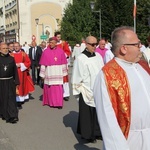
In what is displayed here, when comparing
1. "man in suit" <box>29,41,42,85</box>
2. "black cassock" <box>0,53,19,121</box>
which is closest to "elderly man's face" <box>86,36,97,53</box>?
"black cassock" <box>0,53,19,121</box>

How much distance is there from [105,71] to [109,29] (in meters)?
40.0

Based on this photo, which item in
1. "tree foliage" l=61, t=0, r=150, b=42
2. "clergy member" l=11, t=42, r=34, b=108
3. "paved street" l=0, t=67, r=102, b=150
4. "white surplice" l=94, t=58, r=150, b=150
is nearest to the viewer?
"white surplice" l=94, t=58, r=150, b=150

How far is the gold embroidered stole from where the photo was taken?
3.29m

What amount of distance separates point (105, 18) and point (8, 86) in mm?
35459

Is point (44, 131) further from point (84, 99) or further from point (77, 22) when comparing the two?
point (77, 22)

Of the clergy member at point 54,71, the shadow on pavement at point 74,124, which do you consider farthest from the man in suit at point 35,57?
the shadow on pavement at point 74,124

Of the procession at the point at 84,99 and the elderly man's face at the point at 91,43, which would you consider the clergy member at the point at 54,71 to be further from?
the elderly man's face at the point at 91,43

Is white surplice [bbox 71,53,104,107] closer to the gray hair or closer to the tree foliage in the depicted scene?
the gray hair

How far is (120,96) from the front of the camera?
3309 millimetres

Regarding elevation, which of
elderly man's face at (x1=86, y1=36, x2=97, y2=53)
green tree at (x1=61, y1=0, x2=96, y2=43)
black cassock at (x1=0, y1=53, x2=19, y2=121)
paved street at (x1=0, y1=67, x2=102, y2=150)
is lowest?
paved street at (x1=0, y1=67, x2=102, y2=150)

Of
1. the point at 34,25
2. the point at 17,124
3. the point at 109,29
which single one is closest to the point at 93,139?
the point at 17,124

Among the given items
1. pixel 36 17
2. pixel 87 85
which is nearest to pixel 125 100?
pixel 87 85

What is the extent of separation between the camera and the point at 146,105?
130 inches

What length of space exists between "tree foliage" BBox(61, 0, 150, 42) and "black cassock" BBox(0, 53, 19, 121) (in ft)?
109
